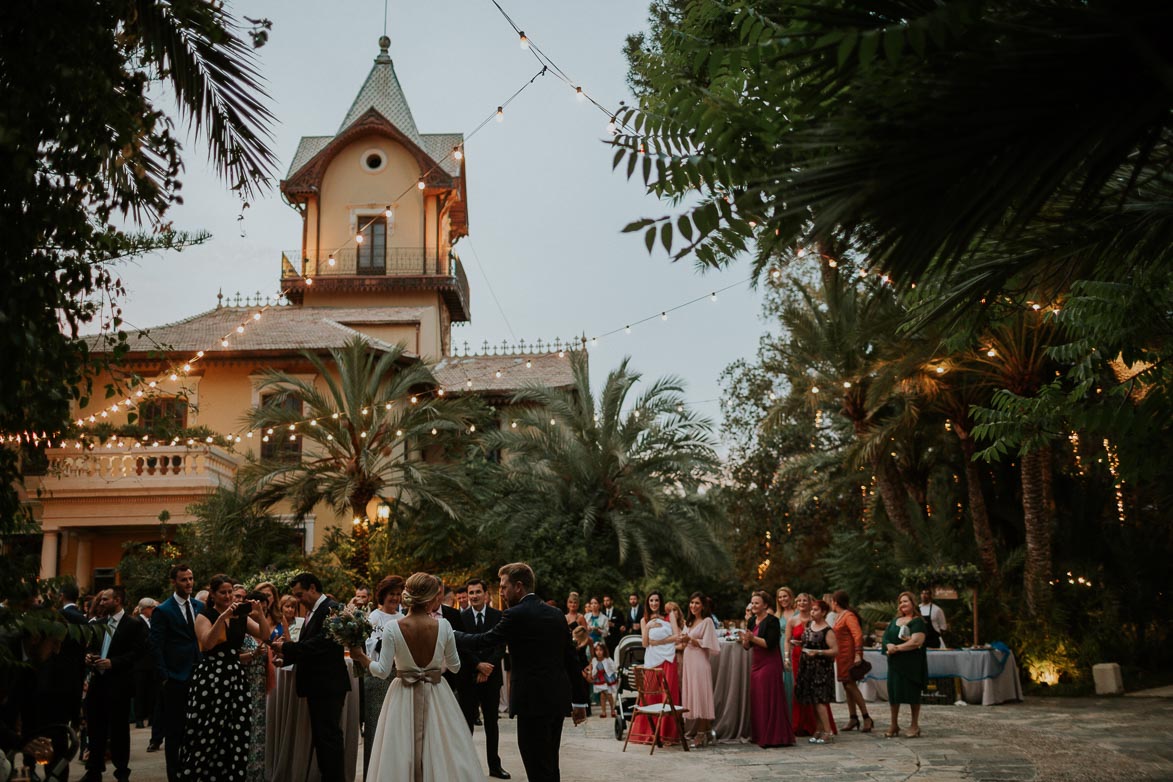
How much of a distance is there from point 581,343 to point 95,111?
79.5ft

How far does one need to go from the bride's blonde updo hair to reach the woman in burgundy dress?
597cm

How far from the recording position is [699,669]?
1218 cm

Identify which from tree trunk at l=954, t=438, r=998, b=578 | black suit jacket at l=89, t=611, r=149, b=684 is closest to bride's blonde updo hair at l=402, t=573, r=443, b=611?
black suit jacket at l=89, t=611, r=149, b=684

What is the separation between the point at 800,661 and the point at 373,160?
87.8 ft

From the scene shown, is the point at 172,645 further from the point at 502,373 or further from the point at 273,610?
the point at 502,373

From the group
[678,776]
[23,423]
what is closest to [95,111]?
[23,423]

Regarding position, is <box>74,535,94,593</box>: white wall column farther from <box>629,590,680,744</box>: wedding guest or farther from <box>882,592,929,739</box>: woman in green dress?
<box>882,592,929,739</box>: woman in green dress

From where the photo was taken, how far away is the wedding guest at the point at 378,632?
8.44m

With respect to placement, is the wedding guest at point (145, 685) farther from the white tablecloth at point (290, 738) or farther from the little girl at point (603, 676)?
the little girl at point (603, 676)

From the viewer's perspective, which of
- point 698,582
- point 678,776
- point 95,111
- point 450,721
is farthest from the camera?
point 698,582

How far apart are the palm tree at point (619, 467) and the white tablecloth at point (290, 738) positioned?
54.6 ft

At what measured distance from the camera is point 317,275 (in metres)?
34.9

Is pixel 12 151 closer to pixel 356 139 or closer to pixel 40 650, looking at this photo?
pixel 40 650

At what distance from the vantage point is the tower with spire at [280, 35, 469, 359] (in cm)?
3481
